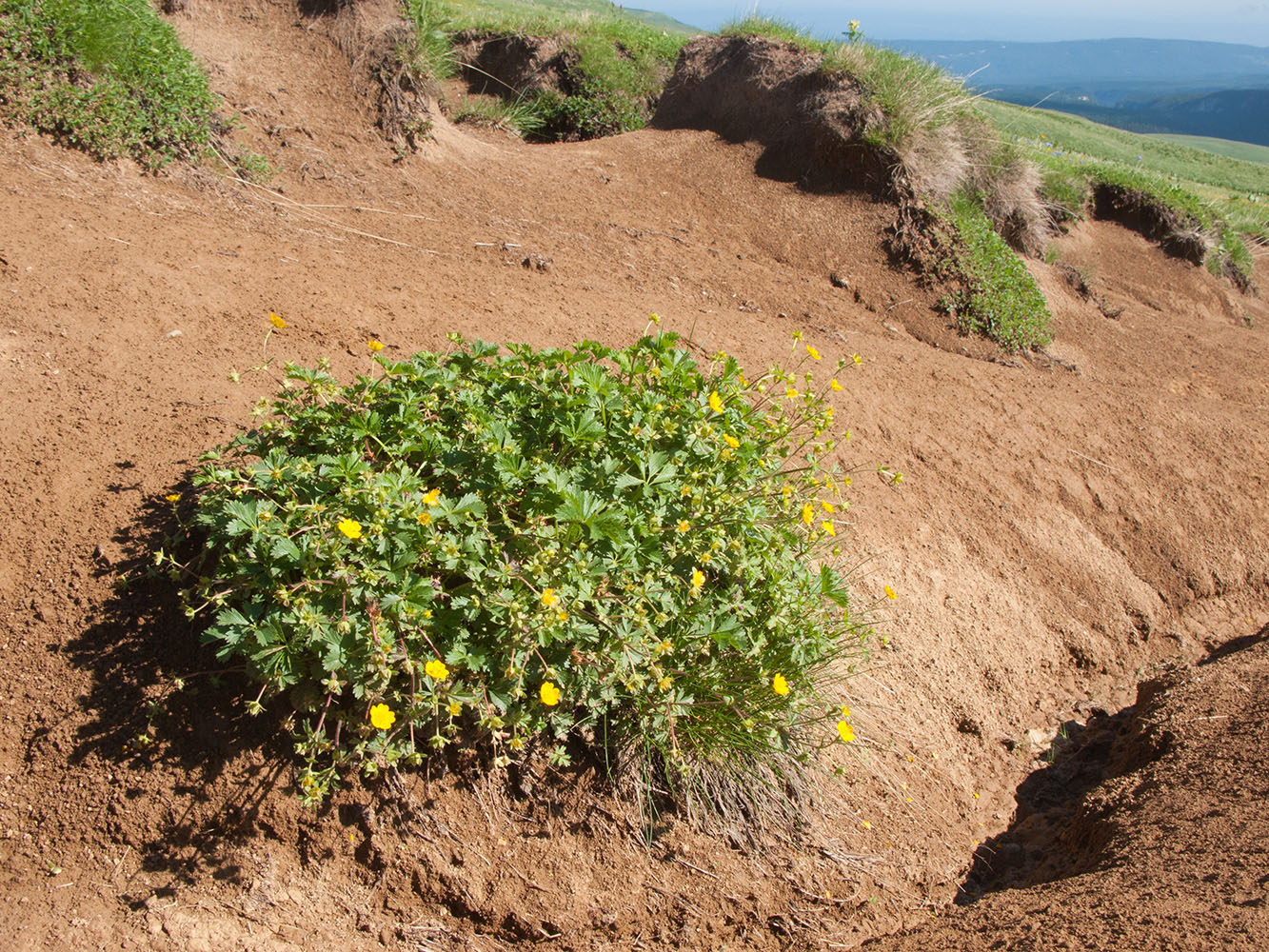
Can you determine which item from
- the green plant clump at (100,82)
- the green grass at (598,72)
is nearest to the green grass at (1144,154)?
the green grass at (598,72)

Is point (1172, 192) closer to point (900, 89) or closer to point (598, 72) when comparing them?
point (900, 89)

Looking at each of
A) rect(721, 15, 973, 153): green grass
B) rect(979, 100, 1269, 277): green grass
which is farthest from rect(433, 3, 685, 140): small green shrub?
rect(979, 100, 1269, 277): green grass

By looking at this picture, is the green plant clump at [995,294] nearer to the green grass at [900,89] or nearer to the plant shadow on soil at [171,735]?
the green grass at [900,89]

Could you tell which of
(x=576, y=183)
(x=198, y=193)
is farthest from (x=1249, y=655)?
(x=198, y=193)

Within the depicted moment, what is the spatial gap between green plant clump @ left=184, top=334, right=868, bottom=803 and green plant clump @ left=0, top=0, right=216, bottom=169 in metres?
3.00

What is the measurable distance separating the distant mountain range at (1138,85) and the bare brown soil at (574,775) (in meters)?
65.5

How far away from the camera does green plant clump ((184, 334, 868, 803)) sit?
86.0 inches

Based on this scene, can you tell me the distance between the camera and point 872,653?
361cm

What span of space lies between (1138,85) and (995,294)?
18377 centimetres

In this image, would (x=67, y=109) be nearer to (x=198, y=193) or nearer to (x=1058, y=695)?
(x=198, y=193)

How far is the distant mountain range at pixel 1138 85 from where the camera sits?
91000mm

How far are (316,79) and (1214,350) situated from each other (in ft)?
27.0

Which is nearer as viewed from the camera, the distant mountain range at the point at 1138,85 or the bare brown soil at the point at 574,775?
the bare brown soil at the point at 574,775

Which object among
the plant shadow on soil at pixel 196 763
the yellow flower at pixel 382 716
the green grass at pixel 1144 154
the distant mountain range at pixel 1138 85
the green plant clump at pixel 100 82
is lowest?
the plant shadow on soil at pixel 196 763
